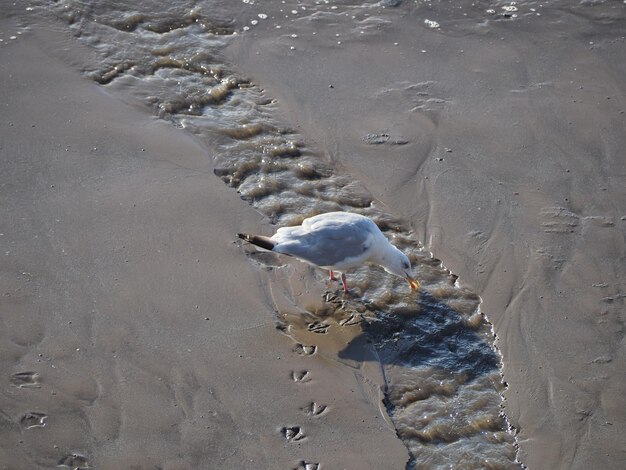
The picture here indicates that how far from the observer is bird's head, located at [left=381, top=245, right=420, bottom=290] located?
629 centimetres

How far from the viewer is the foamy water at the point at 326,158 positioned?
5504 mm

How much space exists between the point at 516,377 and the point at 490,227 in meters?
1.66

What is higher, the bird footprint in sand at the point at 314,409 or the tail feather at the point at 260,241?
the tail feather at the point at 260,241

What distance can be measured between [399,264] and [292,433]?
184cm

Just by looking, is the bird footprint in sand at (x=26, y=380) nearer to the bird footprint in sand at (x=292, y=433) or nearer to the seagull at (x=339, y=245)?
the bird footprint in sand at (x=292, y=433)

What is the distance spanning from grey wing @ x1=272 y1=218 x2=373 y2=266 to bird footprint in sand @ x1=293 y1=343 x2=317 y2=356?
763mm

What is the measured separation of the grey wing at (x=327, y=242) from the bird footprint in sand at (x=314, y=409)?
4.36 feet

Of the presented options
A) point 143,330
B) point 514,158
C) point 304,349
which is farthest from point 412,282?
point 143,330

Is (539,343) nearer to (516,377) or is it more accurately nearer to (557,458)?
(516,377)

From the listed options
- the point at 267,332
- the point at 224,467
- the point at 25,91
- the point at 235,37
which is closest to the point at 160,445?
the point at 224,467

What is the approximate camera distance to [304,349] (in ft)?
19.0

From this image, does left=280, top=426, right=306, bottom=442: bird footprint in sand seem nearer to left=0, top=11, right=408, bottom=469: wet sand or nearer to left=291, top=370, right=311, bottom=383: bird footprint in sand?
left=0, top=11, right=408, bottom=469: wet sand

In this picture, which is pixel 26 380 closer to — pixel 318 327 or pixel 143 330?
pixel 143 330

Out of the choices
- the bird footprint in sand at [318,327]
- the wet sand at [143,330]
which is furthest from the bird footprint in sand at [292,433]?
the bird footprint in sand at [318,327]
